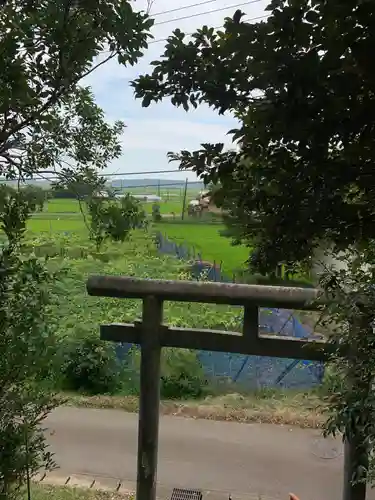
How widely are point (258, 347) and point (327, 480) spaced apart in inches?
29.9

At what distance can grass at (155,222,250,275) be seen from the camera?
1.45 meters

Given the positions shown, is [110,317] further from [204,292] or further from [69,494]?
[204,292]

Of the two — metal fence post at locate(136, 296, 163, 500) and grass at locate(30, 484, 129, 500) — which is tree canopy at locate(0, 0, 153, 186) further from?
grass at locate(30, 484, 129, 500)

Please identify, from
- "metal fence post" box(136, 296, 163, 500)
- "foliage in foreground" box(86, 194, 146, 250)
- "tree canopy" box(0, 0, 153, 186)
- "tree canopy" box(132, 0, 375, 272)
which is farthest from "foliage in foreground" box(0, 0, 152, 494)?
"tree canopy" box(132, 0, 375, 272)

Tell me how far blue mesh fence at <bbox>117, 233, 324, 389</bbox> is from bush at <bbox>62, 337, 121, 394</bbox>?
0.07 m

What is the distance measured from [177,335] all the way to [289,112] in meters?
0.84

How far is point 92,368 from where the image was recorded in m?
2.04

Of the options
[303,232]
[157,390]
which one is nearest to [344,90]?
[303,232]

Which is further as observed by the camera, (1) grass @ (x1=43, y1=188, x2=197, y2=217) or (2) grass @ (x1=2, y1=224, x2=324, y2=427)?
(2) grass @ (x1=2, y1=224, x2=324, y2=427)

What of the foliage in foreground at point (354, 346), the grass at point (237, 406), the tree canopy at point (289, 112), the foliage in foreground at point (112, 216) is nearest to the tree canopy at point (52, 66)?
the foliage in foreground at point (112, 216)

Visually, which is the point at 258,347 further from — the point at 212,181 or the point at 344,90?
the point at 344,90

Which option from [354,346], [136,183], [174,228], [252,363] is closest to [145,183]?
[136,183]

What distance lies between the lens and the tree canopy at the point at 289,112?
585 mm

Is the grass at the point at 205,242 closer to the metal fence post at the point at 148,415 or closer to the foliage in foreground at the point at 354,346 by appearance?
the metal fence post at the point at 148,415
